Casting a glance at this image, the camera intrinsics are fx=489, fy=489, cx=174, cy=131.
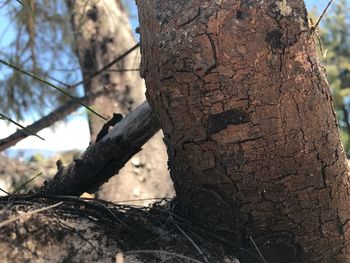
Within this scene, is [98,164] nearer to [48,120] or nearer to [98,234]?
[98,234]

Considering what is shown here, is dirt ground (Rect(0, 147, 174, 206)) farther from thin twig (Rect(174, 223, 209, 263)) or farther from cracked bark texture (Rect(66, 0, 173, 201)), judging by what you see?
thin twig (Rect(174, 223, 209, 263))

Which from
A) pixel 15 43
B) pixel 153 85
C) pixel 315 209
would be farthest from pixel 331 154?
pixel 15 43

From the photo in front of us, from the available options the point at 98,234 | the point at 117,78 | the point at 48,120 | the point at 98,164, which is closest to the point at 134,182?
the point at 117,78

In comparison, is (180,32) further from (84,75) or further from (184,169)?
(84,75)

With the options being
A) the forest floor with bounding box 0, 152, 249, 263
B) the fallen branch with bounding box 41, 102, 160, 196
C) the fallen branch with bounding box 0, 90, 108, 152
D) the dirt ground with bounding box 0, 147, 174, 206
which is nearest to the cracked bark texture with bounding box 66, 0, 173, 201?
the dirt ground with bounding box 0, 147, 174, 206

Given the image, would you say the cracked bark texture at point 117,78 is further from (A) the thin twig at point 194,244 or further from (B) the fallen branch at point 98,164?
(A) the thin twig at point 194,244
